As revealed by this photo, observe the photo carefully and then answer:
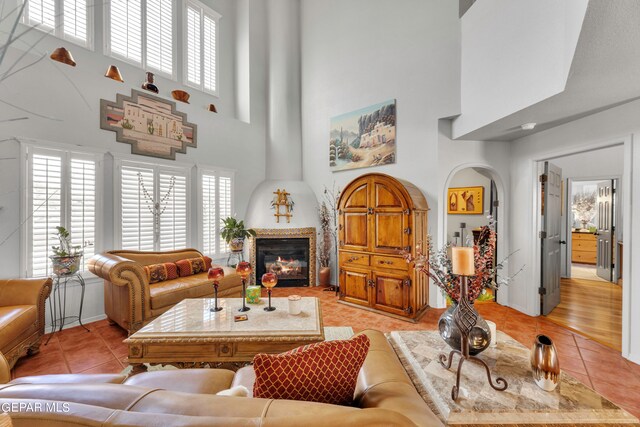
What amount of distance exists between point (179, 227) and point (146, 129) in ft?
5.24

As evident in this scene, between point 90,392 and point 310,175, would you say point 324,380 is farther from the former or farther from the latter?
point 310,175

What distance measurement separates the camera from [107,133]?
3828 mm

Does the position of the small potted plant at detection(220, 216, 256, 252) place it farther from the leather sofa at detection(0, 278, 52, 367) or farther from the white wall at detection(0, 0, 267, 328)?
the leather sofa at detection(0, 278, 52, 367)

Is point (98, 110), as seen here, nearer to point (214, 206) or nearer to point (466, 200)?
point (214, 206)

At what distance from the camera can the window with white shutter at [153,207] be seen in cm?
400

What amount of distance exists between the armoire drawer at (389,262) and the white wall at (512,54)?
6.36 feet

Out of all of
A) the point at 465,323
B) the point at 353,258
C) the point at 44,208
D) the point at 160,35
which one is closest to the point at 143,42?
the point at 160,35

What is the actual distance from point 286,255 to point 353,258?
5.44 feet

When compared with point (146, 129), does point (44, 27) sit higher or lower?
higher

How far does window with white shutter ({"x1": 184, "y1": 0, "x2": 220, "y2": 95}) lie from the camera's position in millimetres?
5090

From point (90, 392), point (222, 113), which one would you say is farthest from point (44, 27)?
point (90, 392)

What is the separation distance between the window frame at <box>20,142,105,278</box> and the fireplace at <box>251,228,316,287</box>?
7.62 ft

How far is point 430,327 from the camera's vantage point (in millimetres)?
3344

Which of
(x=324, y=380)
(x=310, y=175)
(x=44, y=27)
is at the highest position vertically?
(x=44, y=27)
